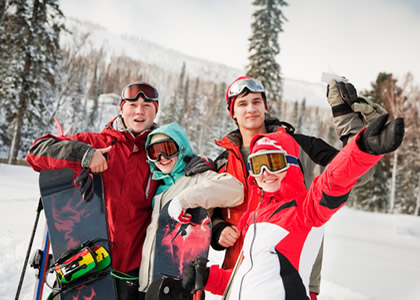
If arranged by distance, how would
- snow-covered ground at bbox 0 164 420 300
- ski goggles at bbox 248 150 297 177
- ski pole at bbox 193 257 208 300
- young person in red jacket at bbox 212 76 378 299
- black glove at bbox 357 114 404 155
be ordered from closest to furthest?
1. black glove at bbox 357 114 404 155
2. ski goggles at bbox 248 150 297 177
3. ski pole at bbox 193 257 208 300
4. young person in red jacket at bbox 212 76 378 299
5. snow-covered ground at bbox 0 164 420 300

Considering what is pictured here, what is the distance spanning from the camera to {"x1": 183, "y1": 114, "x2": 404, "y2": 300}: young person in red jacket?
1.42 meters

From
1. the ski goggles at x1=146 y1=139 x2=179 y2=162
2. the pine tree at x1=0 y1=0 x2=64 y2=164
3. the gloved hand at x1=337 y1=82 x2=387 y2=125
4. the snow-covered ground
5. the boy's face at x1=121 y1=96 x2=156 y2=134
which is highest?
the pine tree at x1=0 y1=0 x2=64 y2=164

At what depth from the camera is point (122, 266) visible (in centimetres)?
264

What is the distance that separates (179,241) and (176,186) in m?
0.53

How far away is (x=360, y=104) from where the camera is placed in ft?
6.22

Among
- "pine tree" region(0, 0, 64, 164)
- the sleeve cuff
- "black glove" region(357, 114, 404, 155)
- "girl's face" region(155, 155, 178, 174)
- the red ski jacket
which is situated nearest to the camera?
"black glove" region(357, 114, 404, 155)

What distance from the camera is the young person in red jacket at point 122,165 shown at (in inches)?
102

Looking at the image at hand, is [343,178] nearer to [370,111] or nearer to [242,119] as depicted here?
[370,111]

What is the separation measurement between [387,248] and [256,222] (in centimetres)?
872

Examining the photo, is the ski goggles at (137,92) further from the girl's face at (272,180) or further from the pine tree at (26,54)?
the pine tree at (26,54)

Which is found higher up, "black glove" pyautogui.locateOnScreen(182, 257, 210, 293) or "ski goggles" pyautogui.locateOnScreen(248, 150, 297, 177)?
"ski goggles" pyautogui.locateOnScreen(248, 150, 297, 177)

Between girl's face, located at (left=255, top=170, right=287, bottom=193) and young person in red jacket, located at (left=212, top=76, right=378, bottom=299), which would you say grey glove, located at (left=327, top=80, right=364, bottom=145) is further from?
girl's face, located at (left=255, top=170, right=287, bottom=193)

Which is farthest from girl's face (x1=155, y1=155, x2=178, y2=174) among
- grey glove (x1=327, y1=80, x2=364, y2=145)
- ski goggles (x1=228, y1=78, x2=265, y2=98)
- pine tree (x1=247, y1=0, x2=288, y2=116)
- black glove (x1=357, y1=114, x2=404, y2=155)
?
pine tree (x1=247, y1=0, x2=288, y2=116)

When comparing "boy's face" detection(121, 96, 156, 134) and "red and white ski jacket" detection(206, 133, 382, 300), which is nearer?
"red and white ski jacket" detection(206, 133, 382, 300)
